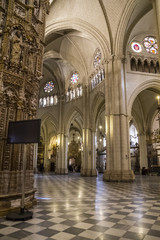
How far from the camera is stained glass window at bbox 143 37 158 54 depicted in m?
19.2

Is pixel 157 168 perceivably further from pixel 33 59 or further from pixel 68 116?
pixel 33 59

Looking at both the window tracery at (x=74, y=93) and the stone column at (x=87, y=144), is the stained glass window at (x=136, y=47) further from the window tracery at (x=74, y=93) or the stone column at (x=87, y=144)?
the window tracery at (x=74, y=93)

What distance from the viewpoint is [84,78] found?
80.1 feet

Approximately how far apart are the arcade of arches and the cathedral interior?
0.04m

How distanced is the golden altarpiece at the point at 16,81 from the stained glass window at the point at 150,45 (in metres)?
15.9

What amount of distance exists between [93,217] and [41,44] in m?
6.02

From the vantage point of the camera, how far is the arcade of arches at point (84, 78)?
17.6 ft

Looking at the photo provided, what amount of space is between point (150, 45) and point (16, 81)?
60.0 ft

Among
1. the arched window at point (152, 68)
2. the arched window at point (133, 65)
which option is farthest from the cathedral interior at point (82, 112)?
the arched window at point (152, 68)

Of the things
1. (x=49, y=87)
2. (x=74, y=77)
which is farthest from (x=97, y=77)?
(x=49, y=87)

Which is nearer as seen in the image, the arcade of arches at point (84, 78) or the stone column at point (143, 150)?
the arcade of arches at point (84, 78)

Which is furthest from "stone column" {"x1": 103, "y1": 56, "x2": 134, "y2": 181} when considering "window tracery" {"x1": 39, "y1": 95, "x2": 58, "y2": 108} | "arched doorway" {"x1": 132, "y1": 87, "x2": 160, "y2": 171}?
"window tracery" {"x1": 39, "y1": 95, "x2": 58, "y2": 108}

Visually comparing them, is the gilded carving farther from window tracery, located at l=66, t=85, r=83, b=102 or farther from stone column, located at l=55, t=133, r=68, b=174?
stone column, located at l=55, t=133, r=68, b=174

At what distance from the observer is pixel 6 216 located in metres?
3.97
